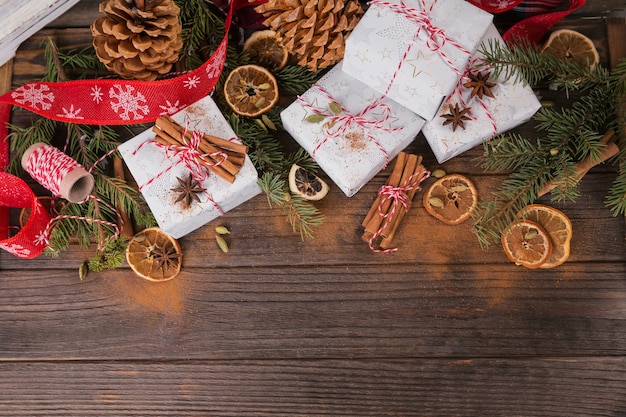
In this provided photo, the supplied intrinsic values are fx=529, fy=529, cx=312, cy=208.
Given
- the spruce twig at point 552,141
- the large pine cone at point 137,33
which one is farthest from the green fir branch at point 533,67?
the large pine cone at point 137,33

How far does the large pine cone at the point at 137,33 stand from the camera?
49.6 inches

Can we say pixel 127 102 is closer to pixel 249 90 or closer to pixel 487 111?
pixel 249 90

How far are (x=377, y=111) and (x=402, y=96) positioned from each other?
0.29 ft

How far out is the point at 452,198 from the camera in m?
1.50

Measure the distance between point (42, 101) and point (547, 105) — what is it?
138cm

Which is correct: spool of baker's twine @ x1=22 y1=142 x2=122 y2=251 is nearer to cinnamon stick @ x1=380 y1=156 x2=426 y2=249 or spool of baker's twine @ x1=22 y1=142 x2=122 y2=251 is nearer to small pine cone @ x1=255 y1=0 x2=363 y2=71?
small pine cone @ x1=255 y1=0 x2=363 y2=71

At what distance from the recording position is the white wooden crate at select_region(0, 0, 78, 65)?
4.88ft

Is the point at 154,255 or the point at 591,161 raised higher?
the point at 591,161

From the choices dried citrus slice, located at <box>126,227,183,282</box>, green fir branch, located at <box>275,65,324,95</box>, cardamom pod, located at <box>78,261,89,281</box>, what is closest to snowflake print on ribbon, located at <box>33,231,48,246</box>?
cardamom pod, located at <box>78,261,89,281</box>

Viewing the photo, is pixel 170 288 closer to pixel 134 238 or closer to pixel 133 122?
pixel 134 238

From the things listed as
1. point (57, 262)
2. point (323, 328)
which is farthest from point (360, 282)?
point (57, 262)

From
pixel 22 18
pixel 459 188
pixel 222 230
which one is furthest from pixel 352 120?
pixel 22 18

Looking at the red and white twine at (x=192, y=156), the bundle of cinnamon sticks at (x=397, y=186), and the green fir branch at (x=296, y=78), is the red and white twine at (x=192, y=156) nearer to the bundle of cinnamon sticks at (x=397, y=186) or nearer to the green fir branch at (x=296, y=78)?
the green fir branch at (x=296, y=78)

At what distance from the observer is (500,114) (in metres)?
1.42
